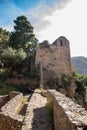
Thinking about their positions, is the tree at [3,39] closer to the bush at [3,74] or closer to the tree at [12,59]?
the tree at [12,59]

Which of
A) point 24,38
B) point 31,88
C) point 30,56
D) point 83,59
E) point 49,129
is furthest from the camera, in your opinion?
point 83,59

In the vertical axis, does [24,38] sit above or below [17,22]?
below

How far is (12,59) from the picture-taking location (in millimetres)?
42375

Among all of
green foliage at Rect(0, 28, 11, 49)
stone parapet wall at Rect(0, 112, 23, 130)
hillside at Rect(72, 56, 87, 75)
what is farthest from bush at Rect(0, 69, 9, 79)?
hillside at Rect(72, 56, 87, 75)

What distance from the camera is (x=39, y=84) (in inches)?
1610

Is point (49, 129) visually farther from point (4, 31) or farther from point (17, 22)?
point (4, 31)

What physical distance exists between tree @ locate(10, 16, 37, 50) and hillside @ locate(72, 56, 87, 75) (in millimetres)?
73174

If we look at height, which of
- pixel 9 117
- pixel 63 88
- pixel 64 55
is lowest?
pixel 63 88

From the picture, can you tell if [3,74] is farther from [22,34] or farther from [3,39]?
[22,34]

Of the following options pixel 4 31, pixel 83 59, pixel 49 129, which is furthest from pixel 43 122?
pixel 83 59

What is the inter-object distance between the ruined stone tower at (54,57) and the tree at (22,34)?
526 centimetres

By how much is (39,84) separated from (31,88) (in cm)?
180

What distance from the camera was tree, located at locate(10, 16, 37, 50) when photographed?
49406 mm

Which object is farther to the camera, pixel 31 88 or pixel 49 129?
pixel 31 88
